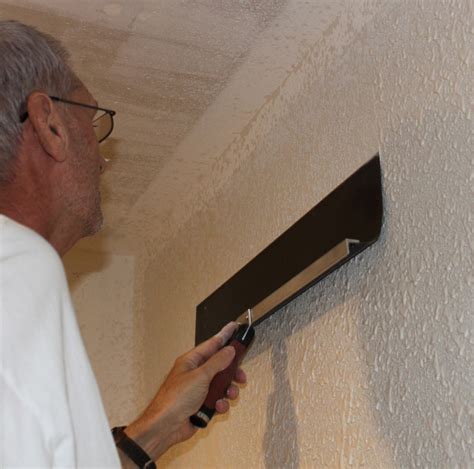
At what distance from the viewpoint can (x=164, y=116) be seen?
164 cm

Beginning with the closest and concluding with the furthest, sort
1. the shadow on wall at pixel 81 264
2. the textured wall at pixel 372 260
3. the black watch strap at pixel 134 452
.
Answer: the textured wall at pixel 372 260 < the black watch strap at pixel 134 452 < the shadow on wall at pixel 81 264

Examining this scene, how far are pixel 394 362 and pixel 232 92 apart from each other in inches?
27.7

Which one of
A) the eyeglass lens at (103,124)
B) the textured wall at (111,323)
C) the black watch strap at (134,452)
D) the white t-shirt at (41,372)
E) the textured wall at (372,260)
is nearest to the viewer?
the white t-shirt at (41,372)

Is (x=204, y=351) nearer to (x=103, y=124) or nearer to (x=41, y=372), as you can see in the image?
(x=103, y=124)

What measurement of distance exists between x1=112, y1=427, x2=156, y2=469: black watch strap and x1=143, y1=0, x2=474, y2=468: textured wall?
0.22 meters

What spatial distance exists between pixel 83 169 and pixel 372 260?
42cm

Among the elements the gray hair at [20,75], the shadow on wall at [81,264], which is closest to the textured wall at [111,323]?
the shadow on wall at [81,264]

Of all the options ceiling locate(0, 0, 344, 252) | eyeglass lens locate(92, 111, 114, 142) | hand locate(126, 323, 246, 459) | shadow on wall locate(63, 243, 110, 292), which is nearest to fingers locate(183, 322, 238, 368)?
hand locate(126, 323, 246, 459)

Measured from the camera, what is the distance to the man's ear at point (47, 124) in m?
1.05

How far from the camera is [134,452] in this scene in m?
1.25

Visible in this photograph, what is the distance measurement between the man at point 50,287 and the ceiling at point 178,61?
0.54 feet

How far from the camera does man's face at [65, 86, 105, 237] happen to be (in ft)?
3.61

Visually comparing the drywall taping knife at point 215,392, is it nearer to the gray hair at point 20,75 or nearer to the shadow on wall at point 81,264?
the gray hair at point 20,75

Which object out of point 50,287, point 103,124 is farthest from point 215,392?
point 50,287
